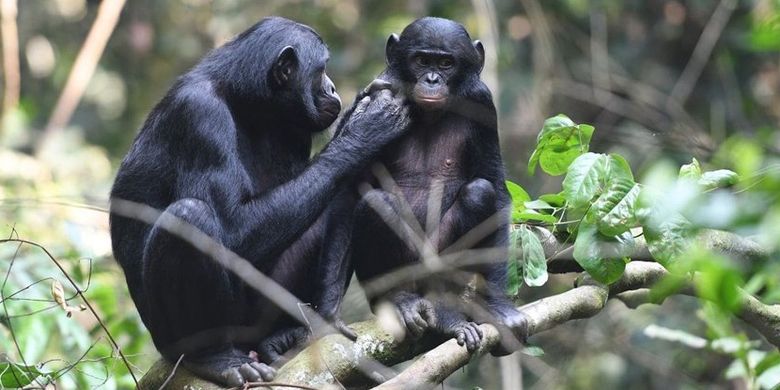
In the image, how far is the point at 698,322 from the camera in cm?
1039

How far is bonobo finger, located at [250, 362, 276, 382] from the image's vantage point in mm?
5074

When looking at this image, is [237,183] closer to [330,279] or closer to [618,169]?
[330,279]

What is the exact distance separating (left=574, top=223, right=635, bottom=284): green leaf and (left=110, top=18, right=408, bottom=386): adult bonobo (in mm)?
1289

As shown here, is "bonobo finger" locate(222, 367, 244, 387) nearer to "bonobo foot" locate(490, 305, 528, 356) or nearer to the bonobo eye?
"bonobo foot" locate(490, 305, 528, 356)

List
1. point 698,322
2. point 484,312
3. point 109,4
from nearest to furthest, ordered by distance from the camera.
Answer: point 484,312, point 698,322, point 109,4

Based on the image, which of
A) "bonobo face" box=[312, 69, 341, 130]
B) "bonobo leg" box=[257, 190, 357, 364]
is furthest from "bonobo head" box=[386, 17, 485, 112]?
"bonobo leg" box=[257, 190, 357, 364]

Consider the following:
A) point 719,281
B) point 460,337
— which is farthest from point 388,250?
point 719,281

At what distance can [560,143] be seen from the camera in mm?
5484

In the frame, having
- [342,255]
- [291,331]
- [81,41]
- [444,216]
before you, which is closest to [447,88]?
[444,216]

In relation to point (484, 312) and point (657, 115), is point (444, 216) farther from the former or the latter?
point (657, 115)

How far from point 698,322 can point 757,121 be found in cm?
288

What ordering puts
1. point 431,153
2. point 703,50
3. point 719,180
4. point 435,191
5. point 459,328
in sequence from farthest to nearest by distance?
point 703,50, point 431,153, point 435,191, point 459,328, point 719,180

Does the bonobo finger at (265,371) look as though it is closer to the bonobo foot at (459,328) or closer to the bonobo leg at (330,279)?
the bonobo leg at (330,279)

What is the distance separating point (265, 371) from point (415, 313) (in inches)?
32.1
